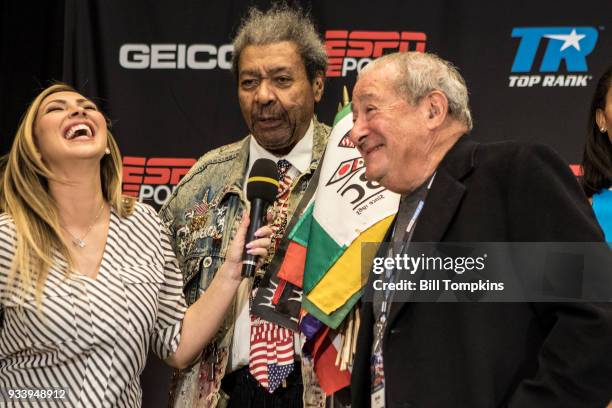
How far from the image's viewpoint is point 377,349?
7.43 ft

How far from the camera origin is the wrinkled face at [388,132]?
2.26 m

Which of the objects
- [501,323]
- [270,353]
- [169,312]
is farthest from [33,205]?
[501,323]

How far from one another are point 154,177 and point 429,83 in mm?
1969

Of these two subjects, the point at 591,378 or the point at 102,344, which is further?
the point at 102,344

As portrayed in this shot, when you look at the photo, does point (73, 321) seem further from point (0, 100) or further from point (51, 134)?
point (0, 100)

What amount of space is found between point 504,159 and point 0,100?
8.87ft

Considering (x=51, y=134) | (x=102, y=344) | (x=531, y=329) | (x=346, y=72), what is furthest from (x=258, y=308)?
(x=346, y=72)

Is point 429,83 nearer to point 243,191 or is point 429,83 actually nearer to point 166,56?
point 243,191

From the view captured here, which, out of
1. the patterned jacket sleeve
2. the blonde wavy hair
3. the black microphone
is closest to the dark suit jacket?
the black microphone

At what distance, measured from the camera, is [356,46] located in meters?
3.81

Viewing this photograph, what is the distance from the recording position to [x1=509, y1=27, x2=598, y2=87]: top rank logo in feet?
12.1

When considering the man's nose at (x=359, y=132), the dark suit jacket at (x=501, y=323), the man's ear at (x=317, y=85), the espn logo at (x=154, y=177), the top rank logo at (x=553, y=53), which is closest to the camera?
the dark suit jacket at (x=501, y=323)

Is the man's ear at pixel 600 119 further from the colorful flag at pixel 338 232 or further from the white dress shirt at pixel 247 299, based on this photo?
the white dress shirt at pixel 247 299
